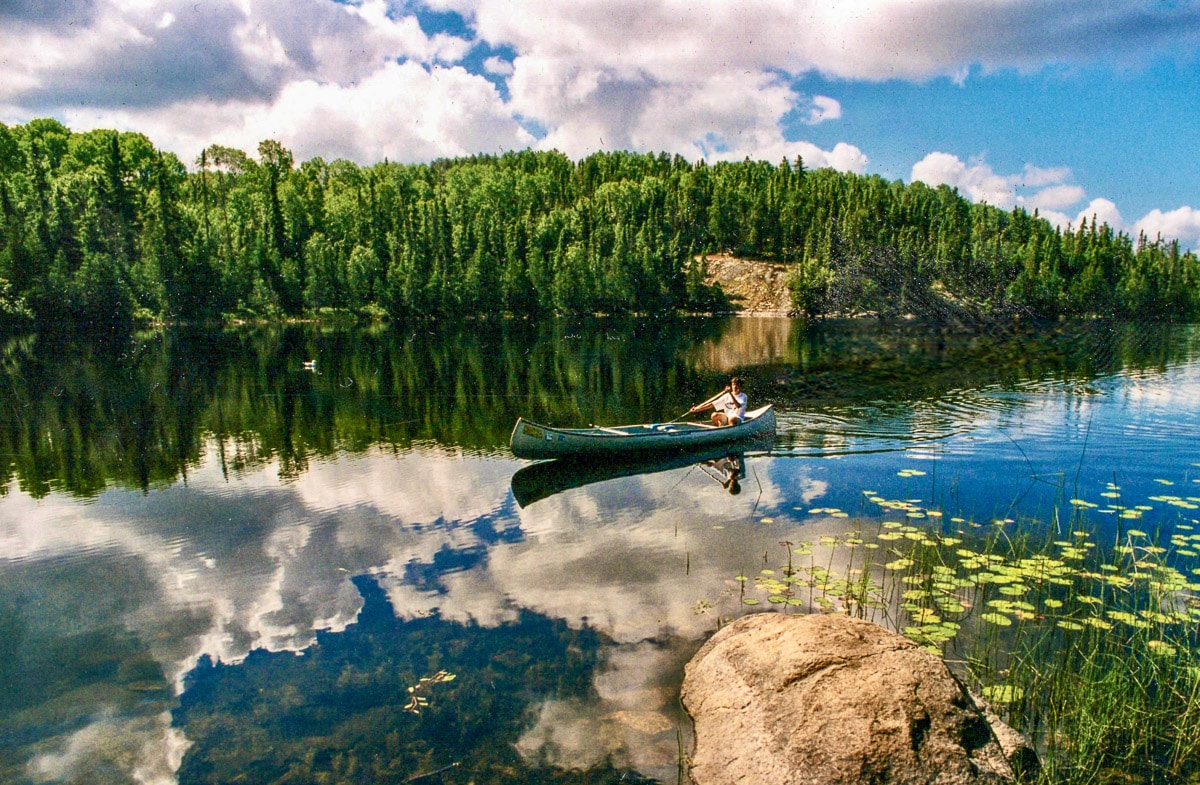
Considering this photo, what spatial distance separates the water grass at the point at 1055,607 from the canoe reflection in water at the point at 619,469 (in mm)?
5282

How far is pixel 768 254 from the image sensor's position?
152875mm

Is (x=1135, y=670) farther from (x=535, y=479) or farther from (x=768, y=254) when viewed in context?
(x=768, y=254)

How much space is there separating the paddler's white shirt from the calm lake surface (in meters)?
1.51

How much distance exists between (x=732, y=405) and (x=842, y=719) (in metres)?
19.0

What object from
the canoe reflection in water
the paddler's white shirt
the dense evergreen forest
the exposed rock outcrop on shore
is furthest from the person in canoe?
the exposed rock outcrop on shore

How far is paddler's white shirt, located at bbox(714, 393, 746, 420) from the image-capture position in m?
25.8

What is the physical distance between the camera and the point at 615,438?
2277 cm

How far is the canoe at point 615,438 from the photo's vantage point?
22.1 m

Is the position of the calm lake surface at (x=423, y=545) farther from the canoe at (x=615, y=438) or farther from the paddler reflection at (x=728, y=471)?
the canoe at (x=615, y=438)

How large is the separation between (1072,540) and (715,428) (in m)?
11.1

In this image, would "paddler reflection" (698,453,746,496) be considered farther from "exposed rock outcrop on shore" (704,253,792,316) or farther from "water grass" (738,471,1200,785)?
"exposed rock outcrop on shore" (704,253,792,316)

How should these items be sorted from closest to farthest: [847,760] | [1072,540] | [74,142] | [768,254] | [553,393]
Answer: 1. [847,760]
2. [1072,540]
3. [553,393]
4. [74,142]
5. [768,254]

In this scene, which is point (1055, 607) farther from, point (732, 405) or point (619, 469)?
point (732, 405)

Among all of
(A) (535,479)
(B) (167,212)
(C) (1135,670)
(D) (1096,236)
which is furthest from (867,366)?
(D) (1096,236)
